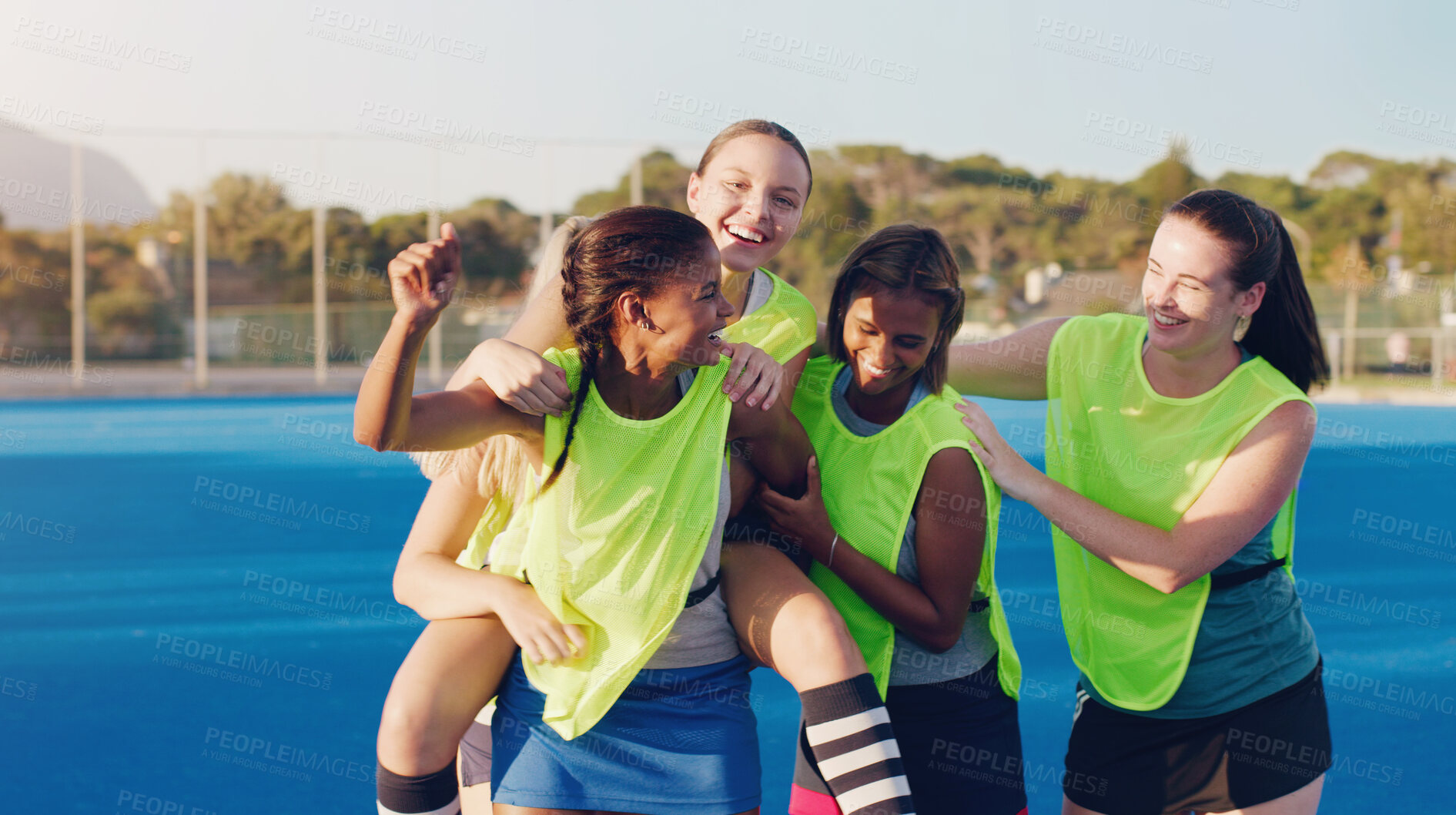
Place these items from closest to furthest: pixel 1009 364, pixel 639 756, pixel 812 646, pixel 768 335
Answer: pixel 812 646 → pixel 639 756 → pixel 768 335 → pixel 1009 364

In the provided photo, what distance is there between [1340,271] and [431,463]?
1568 inches

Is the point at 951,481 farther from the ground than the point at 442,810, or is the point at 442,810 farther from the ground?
the point at 951,481

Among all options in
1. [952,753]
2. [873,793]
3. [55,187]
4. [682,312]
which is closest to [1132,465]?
[952,753]

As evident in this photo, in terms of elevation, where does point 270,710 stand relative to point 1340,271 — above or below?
below

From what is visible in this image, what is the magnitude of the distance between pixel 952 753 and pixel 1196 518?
2.22ft

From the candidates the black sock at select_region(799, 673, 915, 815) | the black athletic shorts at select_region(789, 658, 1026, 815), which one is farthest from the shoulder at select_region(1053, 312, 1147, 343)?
the black sock at select_region(799, 673, 915, 815)

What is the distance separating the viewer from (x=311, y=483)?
32.6 ft

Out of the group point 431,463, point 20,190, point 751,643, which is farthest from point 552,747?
point 20,190

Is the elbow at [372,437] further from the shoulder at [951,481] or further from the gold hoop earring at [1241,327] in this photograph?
the gold hoop earring at [1241,327]

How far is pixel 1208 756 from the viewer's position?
7.55 feet

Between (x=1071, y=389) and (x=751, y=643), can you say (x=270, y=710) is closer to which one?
(x=751, y=643)

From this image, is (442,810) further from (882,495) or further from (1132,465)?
(1132,465)

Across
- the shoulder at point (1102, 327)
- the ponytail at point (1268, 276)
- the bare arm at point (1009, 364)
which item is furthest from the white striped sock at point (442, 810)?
the ponytail at point (1268, 276)

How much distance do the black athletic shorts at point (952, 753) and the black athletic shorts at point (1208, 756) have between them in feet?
0.95
